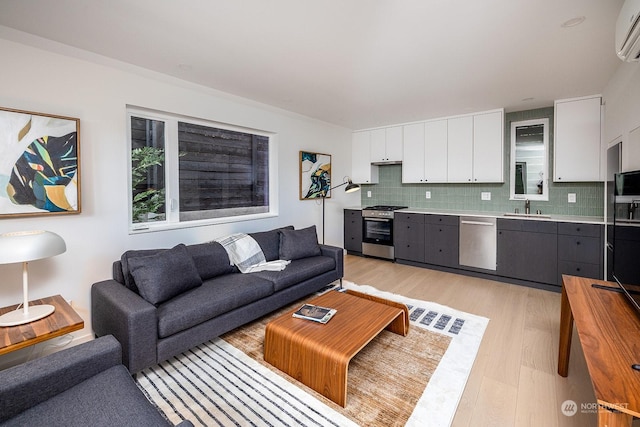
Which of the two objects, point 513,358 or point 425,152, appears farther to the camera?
point 425,152

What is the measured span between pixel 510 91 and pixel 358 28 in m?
2.32

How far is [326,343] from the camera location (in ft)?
6.17

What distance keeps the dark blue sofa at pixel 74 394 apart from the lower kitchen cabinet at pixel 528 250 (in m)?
4.15

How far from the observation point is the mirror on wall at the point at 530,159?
4.07 m

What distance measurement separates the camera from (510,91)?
11.0 feet

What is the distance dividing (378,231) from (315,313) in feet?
10.3

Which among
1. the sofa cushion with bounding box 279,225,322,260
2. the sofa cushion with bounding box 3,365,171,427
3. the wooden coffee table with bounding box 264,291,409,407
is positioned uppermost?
the sofa cushion with bounding box 279,225,322,260

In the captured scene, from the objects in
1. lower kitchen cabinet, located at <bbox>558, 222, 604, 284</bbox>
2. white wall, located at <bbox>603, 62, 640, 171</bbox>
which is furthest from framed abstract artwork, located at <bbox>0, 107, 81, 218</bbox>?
lower kitchen cabinet, located at <bbox>558, 222, 604, 284</bbox>

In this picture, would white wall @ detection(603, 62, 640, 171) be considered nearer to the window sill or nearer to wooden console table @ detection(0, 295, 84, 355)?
the window sill

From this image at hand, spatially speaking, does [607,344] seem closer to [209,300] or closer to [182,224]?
[209,300]

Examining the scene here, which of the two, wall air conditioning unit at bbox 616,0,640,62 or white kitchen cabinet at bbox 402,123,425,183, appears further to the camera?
white kitchen cabinet at bbox 402,123,425,183

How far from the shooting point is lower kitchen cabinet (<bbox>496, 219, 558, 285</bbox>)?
3637 millimetres

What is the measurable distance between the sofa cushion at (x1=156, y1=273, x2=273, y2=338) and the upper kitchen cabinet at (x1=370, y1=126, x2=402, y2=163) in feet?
11.2

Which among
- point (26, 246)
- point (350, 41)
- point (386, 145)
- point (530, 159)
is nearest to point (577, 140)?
point (530, 159)
